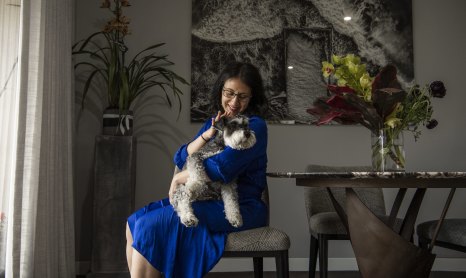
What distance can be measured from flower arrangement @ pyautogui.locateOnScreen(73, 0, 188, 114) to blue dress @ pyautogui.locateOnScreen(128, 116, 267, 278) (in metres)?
1.29

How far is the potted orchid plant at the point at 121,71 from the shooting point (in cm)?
290

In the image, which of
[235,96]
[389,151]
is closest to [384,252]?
[389,151]

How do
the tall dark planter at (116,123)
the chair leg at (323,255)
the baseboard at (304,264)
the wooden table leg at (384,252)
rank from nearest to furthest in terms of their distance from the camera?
the wooden table leg at (384,252), the chair leg at (323,255), the tall dark planter at (116,123), the baseboard at (304,264)

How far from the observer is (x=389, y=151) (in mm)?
1753

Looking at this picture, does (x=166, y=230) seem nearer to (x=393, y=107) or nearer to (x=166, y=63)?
(x=393, y=107)

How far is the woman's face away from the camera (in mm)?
2010

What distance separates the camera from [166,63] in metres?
3.36

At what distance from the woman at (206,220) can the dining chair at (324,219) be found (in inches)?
22.3

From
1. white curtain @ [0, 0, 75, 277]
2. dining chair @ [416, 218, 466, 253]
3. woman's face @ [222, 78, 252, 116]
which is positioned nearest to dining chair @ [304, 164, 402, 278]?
dining chair @ [416, 218, 466, 253]

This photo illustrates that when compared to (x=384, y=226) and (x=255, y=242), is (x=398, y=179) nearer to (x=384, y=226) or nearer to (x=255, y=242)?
(x=384, y=226)

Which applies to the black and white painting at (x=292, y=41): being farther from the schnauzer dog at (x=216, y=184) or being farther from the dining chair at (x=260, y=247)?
the dining chair at (x=260, y=247)

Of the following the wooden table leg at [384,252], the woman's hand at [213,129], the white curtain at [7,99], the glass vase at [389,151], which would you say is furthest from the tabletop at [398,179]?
the white curtain at [7,99]

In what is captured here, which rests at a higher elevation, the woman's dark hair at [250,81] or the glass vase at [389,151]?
the woman's dark hair at [250,81]

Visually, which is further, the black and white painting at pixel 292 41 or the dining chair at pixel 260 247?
the black and white painting at pixel 292 41
